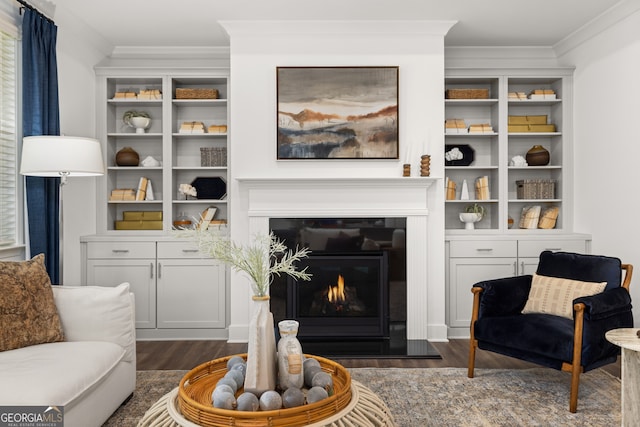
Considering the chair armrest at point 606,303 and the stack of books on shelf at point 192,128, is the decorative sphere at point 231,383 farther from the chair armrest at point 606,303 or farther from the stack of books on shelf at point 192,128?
the stack of books on shelf at point 192,128

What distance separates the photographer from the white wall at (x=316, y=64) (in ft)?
14.1

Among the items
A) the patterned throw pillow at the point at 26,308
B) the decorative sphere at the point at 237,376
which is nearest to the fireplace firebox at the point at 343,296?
the patterned throw pillow at the point at 26,308

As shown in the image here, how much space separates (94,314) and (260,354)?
1340 millimetres

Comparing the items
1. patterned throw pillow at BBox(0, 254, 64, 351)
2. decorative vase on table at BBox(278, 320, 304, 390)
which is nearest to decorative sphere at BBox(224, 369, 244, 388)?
decorative vase on table at BBox(278, 320, 304, 390)

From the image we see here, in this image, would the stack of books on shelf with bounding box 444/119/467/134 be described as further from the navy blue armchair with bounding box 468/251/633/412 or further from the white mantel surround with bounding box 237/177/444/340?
the navy blue armchair with bounding box 468/251/633/412

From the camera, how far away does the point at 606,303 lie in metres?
2.97

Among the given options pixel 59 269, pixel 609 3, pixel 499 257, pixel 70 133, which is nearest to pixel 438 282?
pixel 499 257

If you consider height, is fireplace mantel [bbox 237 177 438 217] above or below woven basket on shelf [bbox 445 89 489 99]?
below

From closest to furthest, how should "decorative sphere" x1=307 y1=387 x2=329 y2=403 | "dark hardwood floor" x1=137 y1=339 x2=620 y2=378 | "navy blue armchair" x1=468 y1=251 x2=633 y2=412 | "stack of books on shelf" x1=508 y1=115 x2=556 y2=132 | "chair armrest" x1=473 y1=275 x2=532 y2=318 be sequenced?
"decorative sphere" x1=307 y1=387 x2=329 y2=403 → "navy blue armchair" x1=468 y1=251 x2=633 y2=412 → "chair armrest" x1=473 y1=275 x2=532 y2=318 → "dark hardwood floor" x1=137 y1=339 x2=620 y2=378 → "stack of books on shelf" x1=508 y1=115 x2=556 y2=132

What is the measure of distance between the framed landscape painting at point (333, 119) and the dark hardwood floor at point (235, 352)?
5.53 feet

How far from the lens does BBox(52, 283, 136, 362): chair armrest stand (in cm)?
274

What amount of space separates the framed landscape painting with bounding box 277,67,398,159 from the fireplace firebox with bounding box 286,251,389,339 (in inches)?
35.2

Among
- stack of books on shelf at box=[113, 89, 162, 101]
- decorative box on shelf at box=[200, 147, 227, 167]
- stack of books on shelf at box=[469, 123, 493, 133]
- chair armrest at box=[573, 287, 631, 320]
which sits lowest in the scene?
chair armrest at box=[573, 287, 631, 320]

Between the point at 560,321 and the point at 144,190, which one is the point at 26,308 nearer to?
the point at 144,190
